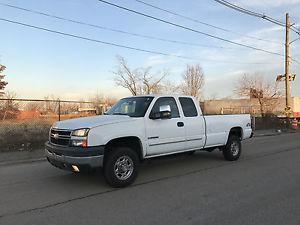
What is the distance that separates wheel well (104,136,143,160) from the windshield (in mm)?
638

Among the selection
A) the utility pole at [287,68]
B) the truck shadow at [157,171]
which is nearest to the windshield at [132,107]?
the truck shadow at [157,171]

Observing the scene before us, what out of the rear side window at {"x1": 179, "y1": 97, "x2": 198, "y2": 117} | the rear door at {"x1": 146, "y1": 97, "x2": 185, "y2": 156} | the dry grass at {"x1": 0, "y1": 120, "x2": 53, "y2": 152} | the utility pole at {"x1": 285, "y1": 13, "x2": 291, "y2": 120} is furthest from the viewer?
the utility pole at {"x1": 285, "y1": 13, "x2": 291, "y2": 120}

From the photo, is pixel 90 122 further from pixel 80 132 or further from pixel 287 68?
pixel 287 68

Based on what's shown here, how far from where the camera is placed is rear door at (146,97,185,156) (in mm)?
8039

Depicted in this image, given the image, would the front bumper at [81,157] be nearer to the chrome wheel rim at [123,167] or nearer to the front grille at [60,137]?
the front grille at [60,137]

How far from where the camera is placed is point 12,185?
25.3 ft

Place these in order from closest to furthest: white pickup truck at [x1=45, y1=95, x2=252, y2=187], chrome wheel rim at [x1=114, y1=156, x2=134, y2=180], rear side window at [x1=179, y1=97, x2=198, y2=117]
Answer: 1. white pickup truck at [x1=45, y1=95, x2=252, y2=187]
2. chrome wheel rim at [x1=114, y1=156, x2=134, y2=180]
3. rear side window at [x1=179, y1=97, x2=198, y2=117]

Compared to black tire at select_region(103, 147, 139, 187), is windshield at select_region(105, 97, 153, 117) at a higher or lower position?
higher

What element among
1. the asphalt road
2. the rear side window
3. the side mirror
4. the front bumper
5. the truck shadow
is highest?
the rear side window

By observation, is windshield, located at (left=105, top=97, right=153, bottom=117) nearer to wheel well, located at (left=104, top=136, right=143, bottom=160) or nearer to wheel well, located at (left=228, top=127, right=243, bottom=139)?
wheel well, located at (left=104, top=136, right=143, bottom=160)

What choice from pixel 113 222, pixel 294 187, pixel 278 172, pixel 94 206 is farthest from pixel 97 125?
pixel 278 172

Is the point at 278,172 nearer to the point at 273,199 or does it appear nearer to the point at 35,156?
the point at 273,199

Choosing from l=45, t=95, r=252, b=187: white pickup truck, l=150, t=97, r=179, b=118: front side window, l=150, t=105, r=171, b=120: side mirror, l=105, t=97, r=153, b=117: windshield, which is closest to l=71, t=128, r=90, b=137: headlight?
l=45, t=95, r=252, b=187: white pickup truck

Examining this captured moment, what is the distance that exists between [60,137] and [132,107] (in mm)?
1906
